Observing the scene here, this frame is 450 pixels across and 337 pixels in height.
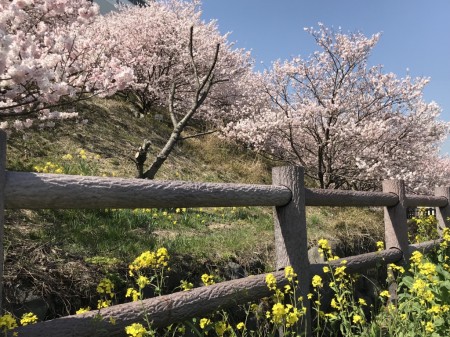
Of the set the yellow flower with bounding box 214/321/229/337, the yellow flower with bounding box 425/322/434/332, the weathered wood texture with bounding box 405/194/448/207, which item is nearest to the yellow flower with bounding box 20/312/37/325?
the yellow flower with bounding box 214/321/229/337

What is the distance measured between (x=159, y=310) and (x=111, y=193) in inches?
29.2

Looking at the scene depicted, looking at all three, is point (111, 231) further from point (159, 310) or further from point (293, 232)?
point (159, 310)

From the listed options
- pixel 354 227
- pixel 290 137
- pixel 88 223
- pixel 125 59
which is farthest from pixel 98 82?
pixel 125 59

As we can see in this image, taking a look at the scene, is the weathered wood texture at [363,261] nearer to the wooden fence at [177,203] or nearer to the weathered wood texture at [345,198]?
the wooden fence at [177,203]

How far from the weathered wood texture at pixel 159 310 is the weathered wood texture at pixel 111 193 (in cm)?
56

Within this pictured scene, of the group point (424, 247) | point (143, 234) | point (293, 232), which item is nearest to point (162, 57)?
point (143, 234)

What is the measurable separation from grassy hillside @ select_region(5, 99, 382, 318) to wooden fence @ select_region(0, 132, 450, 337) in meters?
0.87

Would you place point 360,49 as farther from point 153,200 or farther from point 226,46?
point 153,200

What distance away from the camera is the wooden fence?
1.87 meters

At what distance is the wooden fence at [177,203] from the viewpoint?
1867 millimetres

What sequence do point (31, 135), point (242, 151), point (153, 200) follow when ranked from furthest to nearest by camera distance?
point (242, 151) → point (31, 135) → point (153, 200)

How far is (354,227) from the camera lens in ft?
22.9

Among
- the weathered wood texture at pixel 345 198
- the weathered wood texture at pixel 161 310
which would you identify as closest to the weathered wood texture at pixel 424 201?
the weathered wood texture at pixel 345 198

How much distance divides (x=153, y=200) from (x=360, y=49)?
9.53 m
